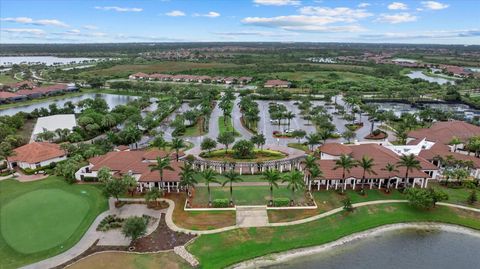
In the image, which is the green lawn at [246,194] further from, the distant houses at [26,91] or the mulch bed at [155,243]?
the distant houses at [26,91]

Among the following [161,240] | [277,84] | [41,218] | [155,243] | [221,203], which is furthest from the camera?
[277,84]

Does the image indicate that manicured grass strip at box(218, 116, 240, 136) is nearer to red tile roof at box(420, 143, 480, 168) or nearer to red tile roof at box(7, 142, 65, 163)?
red tile roof at box(7, 142, 65, 163)

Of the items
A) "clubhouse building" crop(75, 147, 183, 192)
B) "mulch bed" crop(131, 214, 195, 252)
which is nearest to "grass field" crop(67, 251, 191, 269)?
"mulch bed" crop(131, 214, 195, 252)

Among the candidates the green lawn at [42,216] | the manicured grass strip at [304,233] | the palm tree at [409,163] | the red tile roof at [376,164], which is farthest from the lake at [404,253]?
the green lawn at [42,216]

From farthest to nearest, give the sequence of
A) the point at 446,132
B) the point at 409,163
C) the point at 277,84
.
Result: the point at 277,84, the point at 446,132, the point at 409,163

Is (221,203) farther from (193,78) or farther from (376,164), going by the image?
(193,78)

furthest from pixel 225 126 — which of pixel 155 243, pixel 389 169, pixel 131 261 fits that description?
pixel 131 261

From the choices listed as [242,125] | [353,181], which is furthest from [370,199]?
[242,125]
